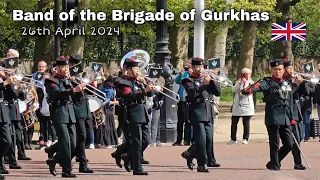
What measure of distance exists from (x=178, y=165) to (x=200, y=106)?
1.52 metres

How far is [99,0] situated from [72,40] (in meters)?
3.51

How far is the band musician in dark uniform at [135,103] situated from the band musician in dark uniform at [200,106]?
32.9 inches

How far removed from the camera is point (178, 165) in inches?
→ 606

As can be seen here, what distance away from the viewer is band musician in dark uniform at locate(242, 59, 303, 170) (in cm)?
1392

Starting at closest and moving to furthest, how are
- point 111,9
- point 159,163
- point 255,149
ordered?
1. point 159,163
2. point 255,149
3. point 111,9

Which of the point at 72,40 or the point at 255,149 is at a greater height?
the point at 72,40

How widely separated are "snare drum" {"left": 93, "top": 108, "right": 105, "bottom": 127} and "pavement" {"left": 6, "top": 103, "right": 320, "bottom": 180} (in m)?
0.56

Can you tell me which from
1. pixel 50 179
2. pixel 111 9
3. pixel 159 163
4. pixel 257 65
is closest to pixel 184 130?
pixel 159 163

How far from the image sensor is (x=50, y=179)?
13.2 meters

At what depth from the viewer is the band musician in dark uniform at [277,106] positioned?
1392cm

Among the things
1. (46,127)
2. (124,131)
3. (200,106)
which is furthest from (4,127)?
(46,127)

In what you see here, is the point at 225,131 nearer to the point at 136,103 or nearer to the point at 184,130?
the point at 184,130

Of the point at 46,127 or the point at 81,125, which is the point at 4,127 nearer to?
the point at 81,125

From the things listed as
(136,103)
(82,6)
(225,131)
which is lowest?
(225,131)
